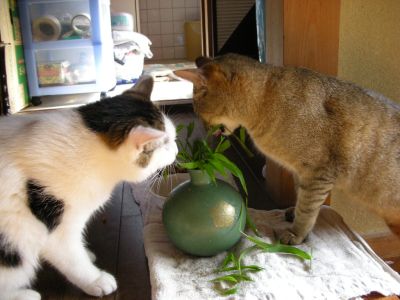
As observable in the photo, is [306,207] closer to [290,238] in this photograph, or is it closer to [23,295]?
[290,238]

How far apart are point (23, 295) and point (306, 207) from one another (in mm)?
857

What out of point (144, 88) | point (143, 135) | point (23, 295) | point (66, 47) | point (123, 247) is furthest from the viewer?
point (66, 47)

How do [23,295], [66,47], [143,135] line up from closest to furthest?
[143,135] → [23,295] → [66,47]

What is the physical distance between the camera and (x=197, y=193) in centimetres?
117

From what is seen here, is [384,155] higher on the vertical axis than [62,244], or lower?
higher

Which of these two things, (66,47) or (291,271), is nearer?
(291,271)

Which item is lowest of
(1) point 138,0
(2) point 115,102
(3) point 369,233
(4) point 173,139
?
(3) point 369,233

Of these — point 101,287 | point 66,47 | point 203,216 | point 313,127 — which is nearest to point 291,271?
point 203,216

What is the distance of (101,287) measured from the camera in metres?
1.10

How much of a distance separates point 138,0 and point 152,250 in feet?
16.7

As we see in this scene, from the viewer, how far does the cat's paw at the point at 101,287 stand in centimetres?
109

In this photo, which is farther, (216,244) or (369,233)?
(369,233)

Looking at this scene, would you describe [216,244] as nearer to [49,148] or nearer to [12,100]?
[49,148]

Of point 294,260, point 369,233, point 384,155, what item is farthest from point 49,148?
point 369,233
